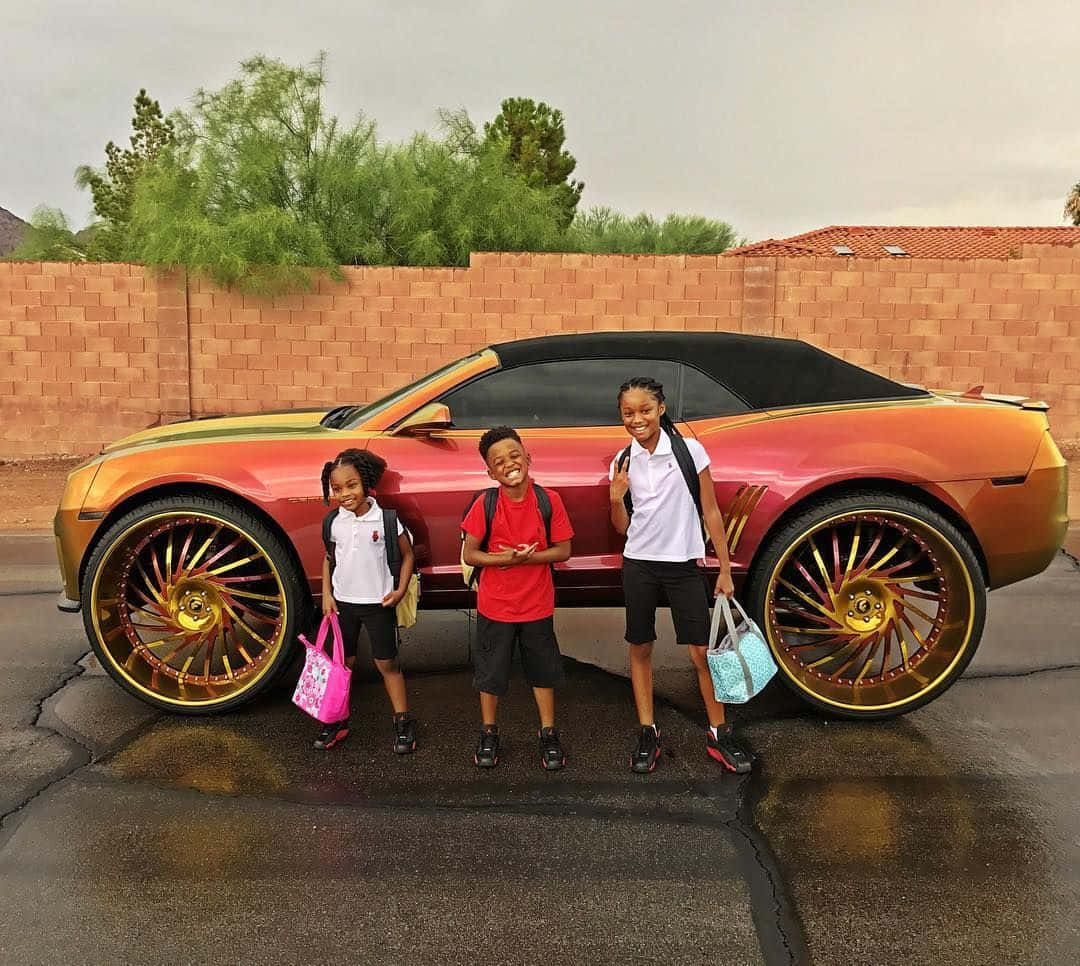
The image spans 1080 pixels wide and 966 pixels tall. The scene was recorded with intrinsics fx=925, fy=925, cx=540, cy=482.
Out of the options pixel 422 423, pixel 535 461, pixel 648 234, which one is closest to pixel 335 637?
pixel 422 423

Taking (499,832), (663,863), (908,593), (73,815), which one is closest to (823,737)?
(908,593)

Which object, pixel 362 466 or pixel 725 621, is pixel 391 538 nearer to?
A: pixel 362 466

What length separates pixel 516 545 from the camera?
135 inches

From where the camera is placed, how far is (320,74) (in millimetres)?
12891

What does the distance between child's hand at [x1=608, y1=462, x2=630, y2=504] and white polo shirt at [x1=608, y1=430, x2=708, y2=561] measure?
0.03 m

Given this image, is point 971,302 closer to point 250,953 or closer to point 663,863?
point 663,863

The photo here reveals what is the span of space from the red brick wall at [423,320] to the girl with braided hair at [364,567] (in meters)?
7.55

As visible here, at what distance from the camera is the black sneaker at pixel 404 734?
12.2ft

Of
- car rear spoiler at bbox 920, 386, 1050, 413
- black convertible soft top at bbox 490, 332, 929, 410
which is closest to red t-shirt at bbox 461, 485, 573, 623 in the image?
black convertible soft top at bbox 490, 332, 929, 410

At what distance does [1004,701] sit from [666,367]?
7.11ft

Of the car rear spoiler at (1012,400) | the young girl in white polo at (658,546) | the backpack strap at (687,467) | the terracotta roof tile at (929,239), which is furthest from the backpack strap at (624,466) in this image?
the terracotta roof tile at (929,239)

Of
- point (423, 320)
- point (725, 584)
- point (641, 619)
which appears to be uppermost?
point (423, 320)

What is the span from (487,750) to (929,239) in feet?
115

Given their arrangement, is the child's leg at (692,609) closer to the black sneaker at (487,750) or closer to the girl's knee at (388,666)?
the black sneaker at (487,750)
